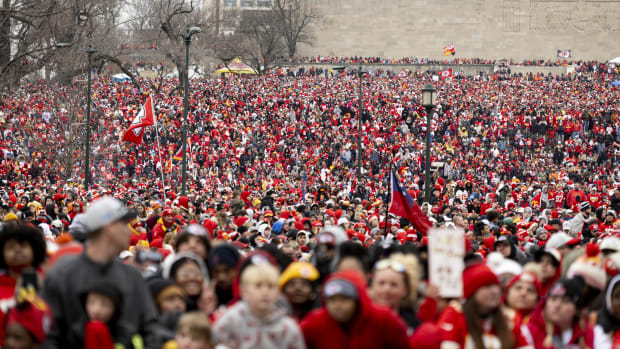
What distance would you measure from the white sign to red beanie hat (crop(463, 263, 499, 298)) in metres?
0.04

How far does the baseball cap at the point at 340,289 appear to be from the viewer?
16.6 ft

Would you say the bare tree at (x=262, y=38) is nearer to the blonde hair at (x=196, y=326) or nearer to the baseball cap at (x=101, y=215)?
the baseball cap at (x=101, y=215)

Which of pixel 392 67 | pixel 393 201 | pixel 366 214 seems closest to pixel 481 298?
pixel 393 201

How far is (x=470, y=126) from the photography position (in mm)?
43469

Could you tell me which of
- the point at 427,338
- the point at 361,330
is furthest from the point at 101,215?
the point at 427,338

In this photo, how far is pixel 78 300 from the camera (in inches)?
198

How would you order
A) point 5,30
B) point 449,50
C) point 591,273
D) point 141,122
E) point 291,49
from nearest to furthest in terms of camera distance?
point 591,273 → point 5,30 → point 141,122 → point 449,50 → point 291,49

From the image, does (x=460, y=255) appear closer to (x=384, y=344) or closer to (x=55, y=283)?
(x=384, y=344)

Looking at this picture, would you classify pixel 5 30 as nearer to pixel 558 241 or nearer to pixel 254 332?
pixel 558 241

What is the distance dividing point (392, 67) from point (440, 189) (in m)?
43.5

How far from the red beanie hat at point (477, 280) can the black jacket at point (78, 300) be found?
6.27 ft

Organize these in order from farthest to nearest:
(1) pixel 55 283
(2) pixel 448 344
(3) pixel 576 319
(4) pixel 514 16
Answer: (4) pixel 514 16 → (3) pixel 576 319 → (2) pixel 448 344 → (1) pixel 55 283

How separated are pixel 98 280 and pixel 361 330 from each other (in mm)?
1484

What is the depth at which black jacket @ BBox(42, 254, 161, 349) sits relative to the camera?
5016 mm
